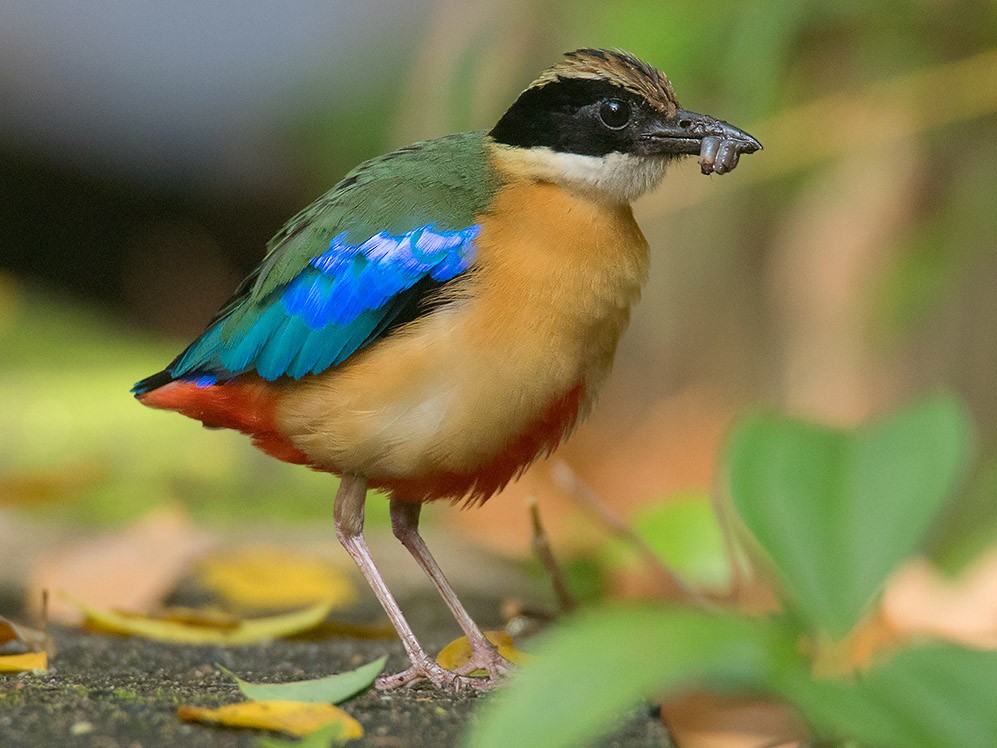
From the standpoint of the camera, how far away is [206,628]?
3.89 m

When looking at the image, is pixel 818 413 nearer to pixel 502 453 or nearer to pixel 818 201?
pixel 818 201

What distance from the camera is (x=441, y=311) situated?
3.49 meters

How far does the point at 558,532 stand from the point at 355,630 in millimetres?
2987

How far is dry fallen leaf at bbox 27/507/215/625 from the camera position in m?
4.31

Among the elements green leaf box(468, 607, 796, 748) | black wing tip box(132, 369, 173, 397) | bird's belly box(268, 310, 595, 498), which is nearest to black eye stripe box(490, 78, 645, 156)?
bird's belly box(268, 310, 595, 498)

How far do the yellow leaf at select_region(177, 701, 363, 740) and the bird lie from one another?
27.2 inches

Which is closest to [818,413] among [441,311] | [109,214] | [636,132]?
[636,132]

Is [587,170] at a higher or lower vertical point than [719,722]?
higher

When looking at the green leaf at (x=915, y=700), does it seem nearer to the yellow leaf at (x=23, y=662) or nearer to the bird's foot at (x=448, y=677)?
the bird's foot at (x=448, y=677)

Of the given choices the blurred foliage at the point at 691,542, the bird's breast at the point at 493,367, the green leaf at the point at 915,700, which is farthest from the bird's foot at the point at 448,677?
the green leaf at the point at 915,700

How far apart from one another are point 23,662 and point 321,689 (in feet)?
2.66

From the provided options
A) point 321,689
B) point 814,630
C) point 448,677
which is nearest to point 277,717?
point 321,689

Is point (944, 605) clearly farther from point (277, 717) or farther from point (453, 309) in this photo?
point (277, 717)

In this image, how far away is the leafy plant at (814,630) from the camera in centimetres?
157
